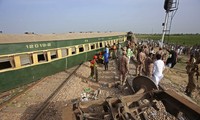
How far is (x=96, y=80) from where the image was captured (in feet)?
33.0

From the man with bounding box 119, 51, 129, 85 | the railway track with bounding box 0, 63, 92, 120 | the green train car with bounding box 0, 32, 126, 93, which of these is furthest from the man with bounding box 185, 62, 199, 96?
the green train car with bounding box 0, 32, 126, 93

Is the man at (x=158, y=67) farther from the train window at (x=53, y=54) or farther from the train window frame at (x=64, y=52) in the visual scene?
the train window frame at (x=64, y=52)

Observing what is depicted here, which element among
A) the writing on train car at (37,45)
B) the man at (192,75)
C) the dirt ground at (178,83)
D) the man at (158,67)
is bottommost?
the dirt ground at (178,83)

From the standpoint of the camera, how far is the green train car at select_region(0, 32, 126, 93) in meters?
8.22

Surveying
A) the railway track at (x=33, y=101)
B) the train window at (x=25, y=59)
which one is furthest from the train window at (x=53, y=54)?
the train window at (x=25, y=59)

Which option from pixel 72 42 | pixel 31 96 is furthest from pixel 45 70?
pixel 72 42

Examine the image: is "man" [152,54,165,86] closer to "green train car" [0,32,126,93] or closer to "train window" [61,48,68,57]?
"green train car" [0,32,126,93]

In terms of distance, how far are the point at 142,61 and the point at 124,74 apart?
212 cm

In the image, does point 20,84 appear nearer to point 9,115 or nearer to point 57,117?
point 9,115

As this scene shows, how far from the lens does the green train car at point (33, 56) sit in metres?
8.22

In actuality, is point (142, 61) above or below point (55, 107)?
above

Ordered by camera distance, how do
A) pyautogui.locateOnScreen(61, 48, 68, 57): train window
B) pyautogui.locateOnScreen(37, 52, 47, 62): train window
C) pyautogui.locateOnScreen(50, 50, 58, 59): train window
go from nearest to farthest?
1. pyautogui.locateOnScreen(37, 52, 47, 62): train window
2. pyautogui.locateOnScreen(50, 50, 58, 59): train window
3. pyautogui.locateOnScreen(61, 48, 68, 57): train window

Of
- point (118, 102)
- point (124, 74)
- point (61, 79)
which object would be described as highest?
point (118, 102)

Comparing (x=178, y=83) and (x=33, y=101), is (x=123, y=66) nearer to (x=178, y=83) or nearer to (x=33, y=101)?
(x=33, y=101)
